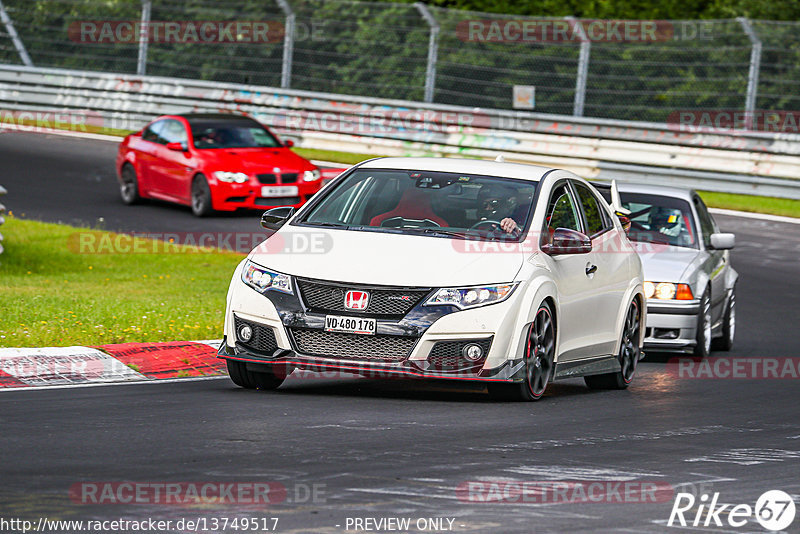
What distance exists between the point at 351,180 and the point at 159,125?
14045 mm

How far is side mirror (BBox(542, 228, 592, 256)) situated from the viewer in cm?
1027

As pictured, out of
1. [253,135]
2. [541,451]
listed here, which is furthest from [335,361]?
Answer: [253,135]

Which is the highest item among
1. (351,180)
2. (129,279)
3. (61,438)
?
(351,180)

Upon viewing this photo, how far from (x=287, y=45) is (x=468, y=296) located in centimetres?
→ 2133

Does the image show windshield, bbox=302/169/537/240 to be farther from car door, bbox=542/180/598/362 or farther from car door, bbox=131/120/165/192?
car door, bbox=131/120/165/192

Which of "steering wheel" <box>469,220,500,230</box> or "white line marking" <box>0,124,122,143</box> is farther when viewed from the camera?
"white line marking" <box>0,124,122,143</box>

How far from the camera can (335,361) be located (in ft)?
31.2

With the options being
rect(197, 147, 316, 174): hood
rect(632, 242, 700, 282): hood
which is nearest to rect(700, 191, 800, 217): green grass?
rect(197, 147, 316, 174): hood

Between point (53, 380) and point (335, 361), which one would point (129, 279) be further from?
point (335, 361)

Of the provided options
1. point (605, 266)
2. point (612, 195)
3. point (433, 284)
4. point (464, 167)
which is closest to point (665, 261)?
point (612, 195)

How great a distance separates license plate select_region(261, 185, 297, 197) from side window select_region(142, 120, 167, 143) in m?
2.48

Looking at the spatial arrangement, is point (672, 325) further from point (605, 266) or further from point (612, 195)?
point (605, 266)

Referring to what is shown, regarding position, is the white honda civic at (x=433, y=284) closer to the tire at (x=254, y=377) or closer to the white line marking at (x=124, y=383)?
the tire at (x=254, y=377)

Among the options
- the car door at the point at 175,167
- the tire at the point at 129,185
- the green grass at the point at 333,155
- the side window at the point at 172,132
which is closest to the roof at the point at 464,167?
the car door at the point at 175,167
